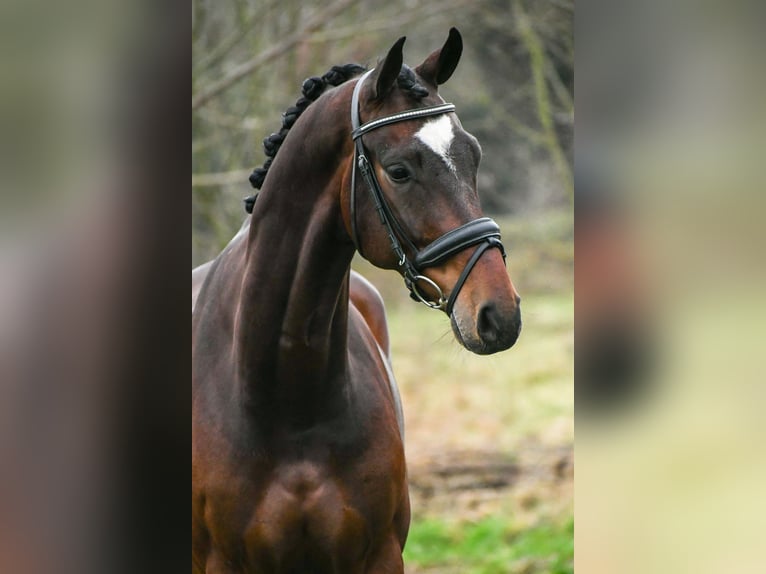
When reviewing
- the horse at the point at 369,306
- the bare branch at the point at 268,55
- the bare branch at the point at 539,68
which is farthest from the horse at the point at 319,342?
the bare branch at the point at 539,68

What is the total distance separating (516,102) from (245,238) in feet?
18.2

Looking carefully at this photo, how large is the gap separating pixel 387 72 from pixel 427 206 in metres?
0.35

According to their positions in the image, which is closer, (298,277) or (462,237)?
(462,237)

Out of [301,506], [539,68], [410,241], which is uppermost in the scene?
[539,68]

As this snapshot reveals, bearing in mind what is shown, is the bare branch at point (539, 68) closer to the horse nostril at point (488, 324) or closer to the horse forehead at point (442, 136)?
the horse forehead at point (442, 136)

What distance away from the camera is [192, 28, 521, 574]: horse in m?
2.17

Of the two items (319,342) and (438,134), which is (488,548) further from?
(438,134)

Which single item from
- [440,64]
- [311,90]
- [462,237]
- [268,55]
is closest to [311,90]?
[311,90]

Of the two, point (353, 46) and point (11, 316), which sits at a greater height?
point (353, 46)

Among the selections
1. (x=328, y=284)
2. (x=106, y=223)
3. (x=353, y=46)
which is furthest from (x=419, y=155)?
(x=353, y=46)

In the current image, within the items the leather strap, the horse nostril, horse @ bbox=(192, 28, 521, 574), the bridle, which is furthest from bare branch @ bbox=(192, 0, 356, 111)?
the horse nostril

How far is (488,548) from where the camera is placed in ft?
18.6

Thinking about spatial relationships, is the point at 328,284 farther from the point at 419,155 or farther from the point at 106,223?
the point at 106,223

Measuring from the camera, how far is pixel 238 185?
6.34 meters
